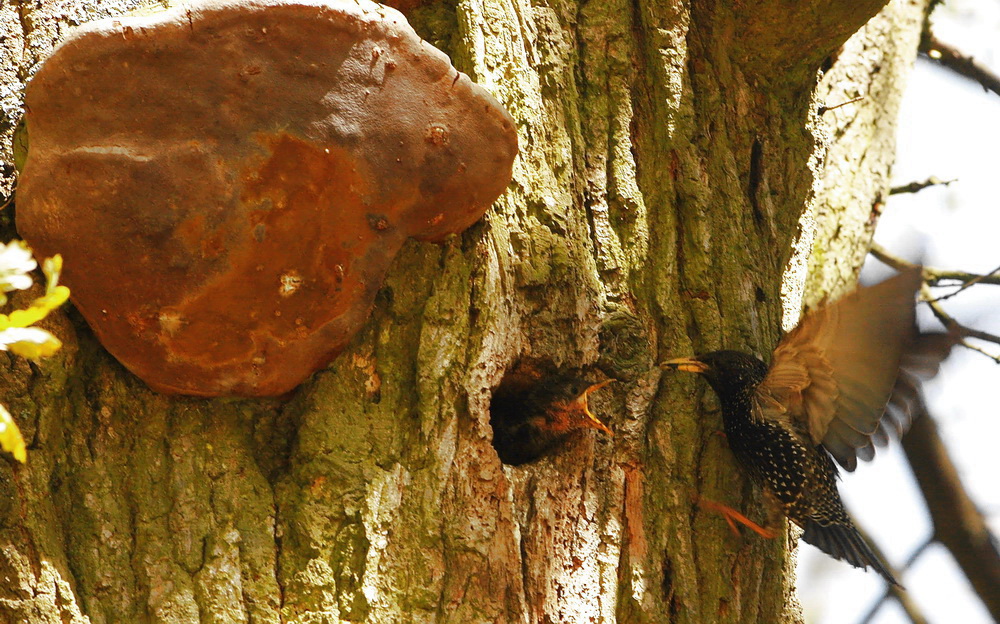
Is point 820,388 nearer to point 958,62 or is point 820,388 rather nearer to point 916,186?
point 916,186

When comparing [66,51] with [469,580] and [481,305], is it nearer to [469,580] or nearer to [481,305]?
[481,305]

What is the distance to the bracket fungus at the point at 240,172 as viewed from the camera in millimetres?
2033

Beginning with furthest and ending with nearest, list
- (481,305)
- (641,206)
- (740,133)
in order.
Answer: (740,133), (641,206), (481,305)

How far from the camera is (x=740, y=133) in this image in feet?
10.6

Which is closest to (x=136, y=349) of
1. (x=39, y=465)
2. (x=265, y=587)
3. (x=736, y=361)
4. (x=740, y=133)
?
(x=39, y=465)

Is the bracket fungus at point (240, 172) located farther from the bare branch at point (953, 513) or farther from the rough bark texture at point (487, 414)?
the bare branch at point (953, 513)

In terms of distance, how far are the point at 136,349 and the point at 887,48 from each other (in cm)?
393

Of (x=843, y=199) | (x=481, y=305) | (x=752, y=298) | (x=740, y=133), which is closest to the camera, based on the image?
(x=481, y=305)

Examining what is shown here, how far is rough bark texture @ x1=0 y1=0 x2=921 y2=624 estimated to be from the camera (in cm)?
212

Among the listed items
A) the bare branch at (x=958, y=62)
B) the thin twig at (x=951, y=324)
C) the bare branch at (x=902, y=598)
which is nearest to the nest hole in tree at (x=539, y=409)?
the thin twig at (x=951, y=324)

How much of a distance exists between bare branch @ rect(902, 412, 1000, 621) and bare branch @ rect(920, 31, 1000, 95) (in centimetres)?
180

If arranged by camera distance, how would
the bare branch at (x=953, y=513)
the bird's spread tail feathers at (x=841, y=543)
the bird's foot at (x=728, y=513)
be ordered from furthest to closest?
1. the bare branch at (x=953, y=513)
2. the bird's spread tail feathers at (x=841, y=543)
3. the bird's foot at (x=728, y=513)

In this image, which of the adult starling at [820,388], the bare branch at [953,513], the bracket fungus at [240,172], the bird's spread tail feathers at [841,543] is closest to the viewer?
the bracket fungus at [240,172]

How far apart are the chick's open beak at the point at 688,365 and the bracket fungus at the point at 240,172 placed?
2.79 feet
